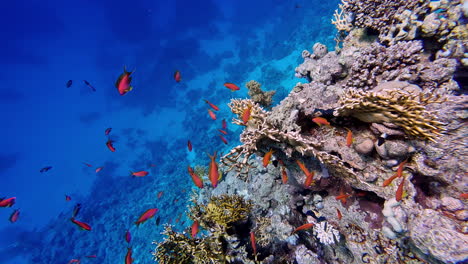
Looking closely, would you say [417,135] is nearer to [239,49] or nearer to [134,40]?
[239,49]

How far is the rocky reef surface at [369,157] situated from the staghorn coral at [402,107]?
0.05 ft

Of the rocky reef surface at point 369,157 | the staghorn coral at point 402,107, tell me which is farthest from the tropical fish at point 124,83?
the staghorn coral at point 402,107

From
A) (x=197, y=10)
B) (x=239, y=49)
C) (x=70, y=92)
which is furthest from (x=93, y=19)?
(x=239, y=49)

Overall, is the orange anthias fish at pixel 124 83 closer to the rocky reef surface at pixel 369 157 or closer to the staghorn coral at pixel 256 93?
the rocky reef surface at pixel 369 157

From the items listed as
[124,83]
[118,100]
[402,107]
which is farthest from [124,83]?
[118,100]

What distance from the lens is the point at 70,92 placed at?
5994cm

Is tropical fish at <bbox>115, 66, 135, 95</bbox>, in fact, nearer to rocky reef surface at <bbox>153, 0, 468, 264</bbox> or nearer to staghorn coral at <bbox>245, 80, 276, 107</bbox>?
rocky reef surface at <bbox>153, 0, 468, 264</bbox>

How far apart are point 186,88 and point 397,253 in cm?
3948

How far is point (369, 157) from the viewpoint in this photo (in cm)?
339

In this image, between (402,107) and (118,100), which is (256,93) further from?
(118,100)

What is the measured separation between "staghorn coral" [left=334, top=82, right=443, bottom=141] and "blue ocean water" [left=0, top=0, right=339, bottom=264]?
984 centimetres

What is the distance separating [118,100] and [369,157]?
2259 inches

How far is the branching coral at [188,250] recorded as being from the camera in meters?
4.03

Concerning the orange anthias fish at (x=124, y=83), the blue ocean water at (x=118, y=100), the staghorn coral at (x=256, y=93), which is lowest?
the staghorn coral at (x=256, y=93)
